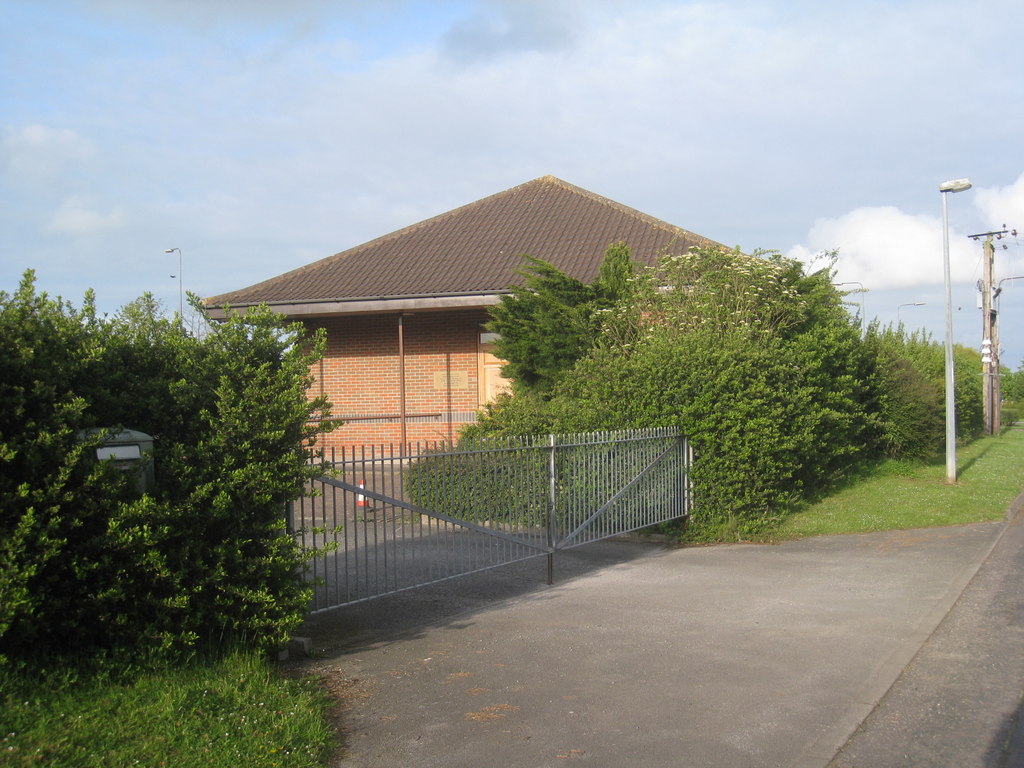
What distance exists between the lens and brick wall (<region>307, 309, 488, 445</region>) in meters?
19.4

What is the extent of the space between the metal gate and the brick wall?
880 centimetres

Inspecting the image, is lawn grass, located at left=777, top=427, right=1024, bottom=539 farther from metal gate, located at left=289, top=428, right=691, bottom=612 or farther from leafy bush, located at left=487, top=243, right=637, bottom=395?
leafy bush, located at left=487, top=243, right=637, bottom=395

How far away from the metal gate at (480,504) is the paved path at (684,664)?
0.37m

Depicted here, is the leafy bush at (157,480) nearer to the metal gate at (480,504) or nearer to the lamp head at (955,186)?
the metal gate at (480,504)

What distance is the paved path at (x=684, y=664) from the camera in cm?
469

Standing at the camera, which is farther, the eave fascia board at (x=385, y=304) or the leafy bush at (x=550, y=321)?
the eave fascia board at (x=385, y=304)

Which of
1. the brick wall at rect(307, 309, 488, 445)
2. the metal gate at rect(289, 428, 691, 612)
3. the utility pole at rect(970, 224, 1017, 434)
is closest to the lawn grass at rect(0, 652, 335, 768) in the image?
the metal gate at rect(289, 428, 691, 612)

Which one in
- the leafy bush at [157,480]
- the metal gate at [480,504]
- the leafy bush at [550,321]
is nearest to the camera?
the leafy bush at [157,480]

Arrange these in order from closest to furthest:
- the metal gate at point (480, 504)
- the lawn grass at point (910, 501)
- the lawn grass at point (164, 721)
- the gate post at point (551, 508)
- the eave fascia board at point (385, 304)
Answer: the lawn grass at point (164, 721) < the metal gate at point (480, 504) < the gate post at point (551, 508) < the lawn grass at point (910, 501) < the eave fascia board at point (385, 304)

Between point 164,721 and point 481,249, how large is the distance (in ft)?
54.9

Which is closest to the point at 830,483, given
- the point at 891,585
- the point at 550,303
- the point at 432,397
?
the point at 550,303

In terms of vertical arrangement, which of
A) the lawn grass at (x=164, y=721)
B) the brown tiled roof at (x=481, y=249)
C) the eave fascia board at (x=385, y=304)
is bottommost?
the lawn grass at (x=164, y=721)

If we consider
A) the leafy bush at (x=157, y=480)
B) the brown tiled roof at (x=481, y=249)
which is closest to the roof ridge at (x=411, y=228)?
the brown tiled roof at (x=481, y=249)

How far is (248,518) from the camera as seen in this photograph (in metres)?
5.55
